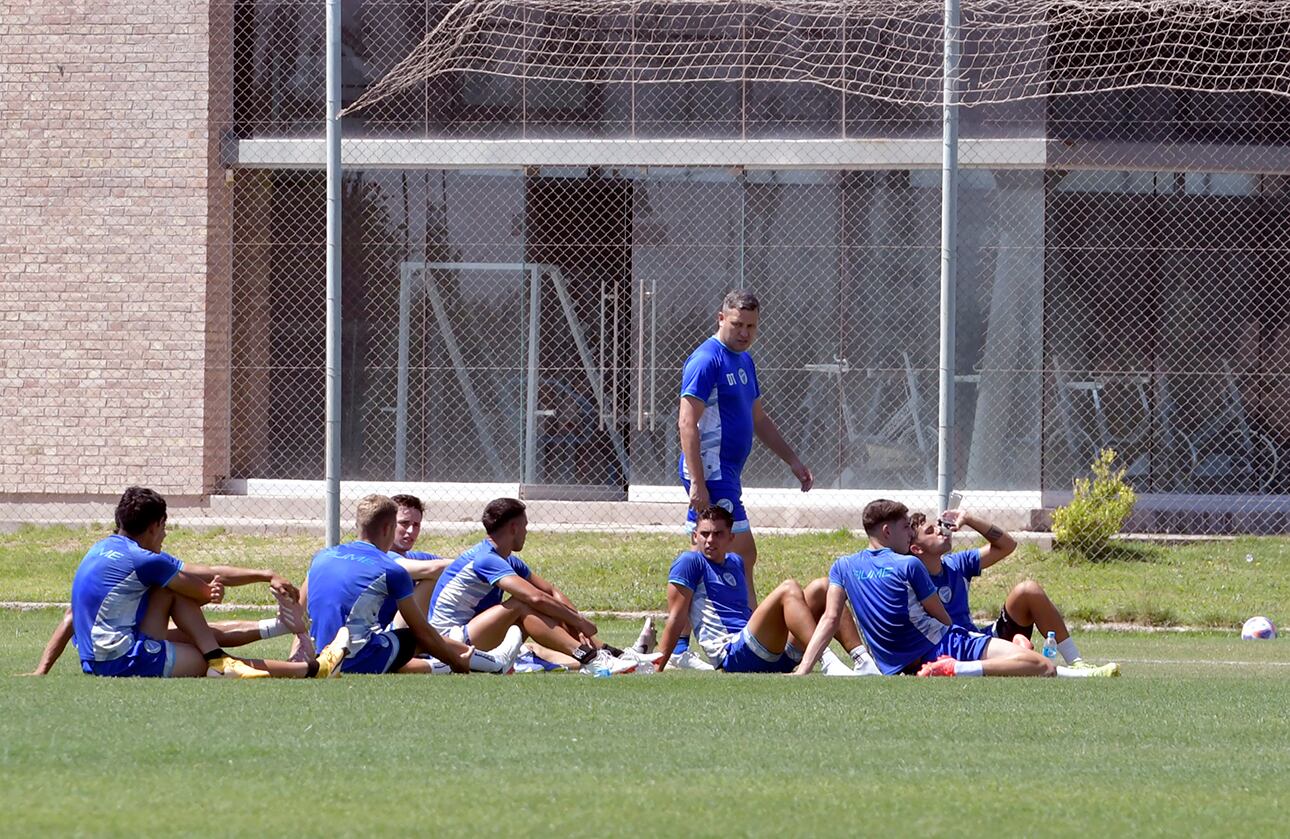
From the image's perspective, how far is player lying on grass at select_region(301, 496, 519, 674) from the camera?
8961 millimetres

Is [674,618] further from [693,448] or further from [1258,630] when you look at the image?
[1258,630]

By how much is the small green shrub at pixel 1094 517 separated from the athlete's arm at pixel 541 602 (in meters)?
7.34

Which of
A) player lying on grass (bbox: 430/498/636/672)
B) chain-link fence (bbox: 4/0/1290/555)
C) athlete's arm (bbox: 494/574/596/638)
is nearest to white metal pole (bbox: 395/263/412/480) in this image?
chain-link fence (bbox: 4/0/1290/555)

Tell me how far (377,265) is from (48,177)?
3.52m

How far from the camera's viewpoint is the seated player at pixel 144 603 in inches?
338

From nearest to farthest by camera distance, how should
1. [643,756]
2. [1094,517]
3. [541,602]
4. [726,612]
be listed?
[643,756] < [541,602] < [726,612] < [1094,517]

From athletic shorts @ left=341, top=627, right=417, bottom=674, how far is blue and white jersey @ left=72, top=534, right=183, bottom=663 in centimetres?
104

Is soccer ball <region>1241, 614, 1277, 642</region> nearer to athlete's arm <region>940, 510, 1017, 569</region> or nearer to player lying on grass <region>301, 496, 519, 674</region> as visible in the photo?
athlete's arm <region>940, 510, 1017, 569</region>

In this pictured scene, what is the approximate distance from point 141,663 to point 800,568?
298 inches

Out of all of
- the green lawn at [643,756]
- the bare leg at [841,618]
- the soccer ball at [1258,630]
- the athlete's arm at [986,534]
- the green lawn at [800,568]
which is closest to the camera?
the green lawn at [643,756]

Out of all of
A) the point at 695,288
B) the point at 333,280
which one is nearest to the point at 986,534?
the point at 333,280

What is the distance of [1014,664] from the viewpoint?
30.6 feet

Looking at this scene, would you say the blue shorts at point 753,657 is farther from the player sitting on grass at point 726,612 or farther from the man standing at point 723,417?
the man standing at point 723,417

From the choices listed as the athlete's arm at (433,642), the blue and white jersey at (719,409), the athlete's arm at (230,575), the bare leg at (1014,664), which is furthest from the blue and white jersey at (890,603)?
the athlete's arm at (230,575)
